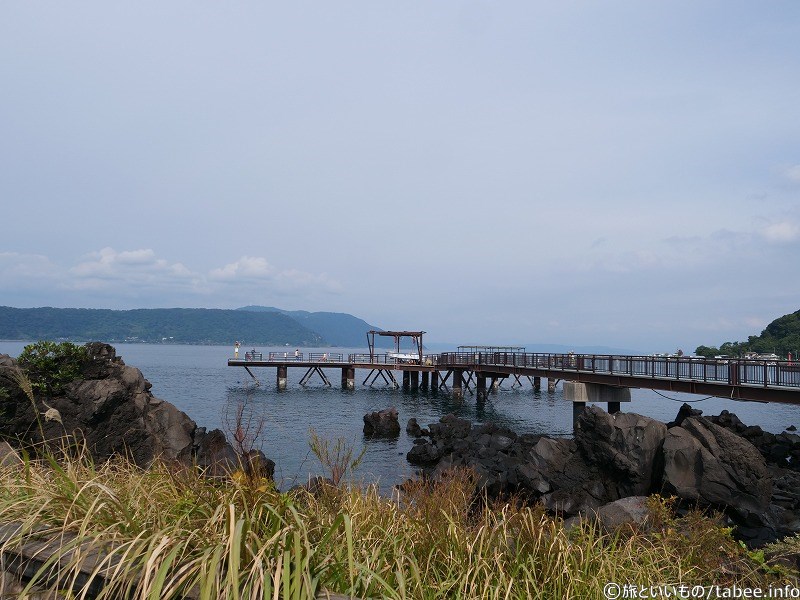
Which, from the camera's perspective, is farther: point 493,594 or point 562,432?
point 562,432

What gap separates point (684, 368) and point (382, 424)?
1711 centimetres

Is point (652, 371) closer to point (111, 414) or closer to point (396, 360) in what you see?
point (111, 414)

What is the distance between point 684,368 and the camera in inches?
1164

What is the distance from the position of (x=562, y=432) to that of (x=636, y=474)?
66.0 ft

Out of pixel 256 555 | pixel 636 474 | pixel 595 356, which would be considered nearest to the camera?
pixel 256 555

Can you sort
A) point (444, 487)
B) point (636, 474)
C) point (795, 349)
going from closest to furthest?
point (444, 487), point (636, 474), point (795, 349)

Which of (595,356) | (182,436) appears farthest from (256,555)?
(595,356)

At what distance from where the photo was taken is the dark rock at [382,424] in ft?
114

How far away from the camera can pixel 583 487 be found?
62.6 ft

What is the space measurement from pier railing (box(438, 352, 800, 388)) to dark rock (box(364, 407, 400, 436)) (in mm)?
13128

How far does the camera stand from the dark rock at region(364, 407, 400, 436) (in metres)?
34.8

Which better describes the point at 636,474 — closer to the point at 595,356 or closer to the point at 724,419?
the point at 724,419

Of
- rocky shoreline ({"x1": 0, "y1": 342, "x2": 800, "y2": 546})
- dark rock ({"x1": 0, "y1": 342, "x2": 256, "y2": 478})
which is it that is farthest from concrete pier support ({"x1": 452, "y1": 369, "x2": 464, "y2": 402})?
dark rock ({"x1": 0, "y1": 342, "x2": 256, "y2": 478})

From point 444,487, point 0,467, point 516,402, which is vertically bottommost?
point 516,402
